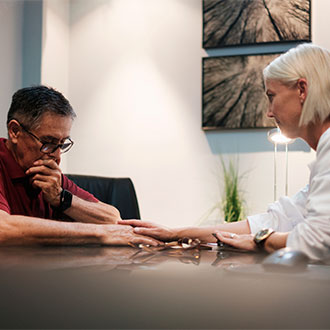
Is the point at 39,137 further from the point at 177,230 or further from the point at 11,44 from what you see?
the point at 11,44

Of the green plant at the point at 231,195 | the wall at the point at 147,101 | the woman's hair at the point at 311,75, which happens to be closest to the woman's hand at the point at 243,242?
the woman's hair at the point at 311,75

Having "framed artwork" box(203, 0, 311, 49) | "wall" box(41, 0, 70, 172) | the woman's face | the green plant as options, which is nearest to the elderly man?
the woman's face

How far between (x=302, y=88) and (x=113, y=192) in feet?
4.60

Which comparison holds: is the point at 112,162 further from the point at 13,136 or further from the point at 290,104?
the point at 290,104

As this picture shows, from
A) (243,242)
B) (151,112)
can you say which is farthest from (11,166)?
(151,112)

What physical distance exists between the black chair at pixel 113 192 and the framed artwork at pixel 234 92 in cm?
130

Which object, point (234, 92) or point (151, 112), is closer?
point (234, 92)

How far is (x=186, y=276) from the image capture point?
0.78ft

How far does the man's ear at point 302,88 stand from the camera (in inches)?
53.0

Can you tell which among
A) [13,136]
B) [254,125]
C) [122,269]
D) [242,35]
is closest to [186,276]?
[122,269]

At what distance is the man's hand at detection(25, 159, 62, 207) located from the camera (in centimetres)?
162

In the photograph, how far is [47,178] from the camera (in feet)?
5.40

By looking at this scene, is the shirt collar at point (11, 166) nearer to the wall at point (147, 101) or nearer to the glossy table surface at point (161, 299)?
the glossy table surface at point (161, 299)

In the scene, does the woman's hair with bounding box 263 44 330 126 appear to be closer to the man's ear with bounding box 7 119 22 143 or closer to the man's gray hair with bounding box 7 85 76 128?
the man's gray hair with bounding box 7 85 76 128
